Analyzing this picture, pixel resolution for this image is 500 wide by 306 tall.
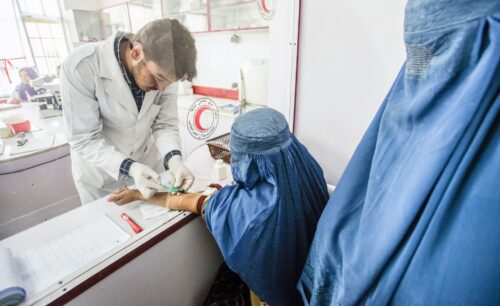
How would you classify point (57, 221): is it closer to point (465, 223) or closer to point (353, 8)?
point (465, 223)

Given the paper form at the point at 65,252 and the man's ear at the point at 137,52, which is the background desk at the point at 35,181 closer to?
the paper form at the point at 65,252

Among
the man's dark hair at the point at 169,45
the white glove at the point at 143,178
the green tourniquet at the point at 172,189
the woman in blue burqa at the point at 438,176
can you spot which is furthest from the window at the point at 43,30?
the woman in blue burqa at the point at 438,176

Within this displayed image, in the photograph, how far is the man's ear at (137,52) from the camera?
79 cm

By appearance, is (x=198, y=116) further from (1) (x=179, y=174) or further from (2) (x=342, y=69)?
(2) (x=342, y=69)

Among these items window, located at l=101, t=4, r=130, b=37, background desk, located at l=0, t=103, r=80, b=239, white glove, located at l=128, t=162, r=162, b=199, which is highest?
window, located at l=101, t=4, r=130, b=37

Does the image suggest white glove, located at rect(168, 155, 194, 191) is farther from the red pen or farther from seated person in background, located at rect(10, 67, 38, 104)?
seated person in background, located at rect(10, 67, 38, 104)

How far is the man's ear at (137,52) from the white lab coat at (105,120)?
61 millimetres

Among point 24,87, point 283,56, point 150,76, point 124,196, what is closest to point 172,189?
point 124,196

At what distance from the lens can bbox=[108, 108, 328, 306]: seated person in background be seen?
741mm

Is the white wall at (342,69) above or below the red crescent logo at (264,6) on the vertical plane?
below

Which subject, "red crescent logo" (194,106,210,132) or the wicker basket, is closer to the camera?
"red crescent logo" (194,106,210,132)

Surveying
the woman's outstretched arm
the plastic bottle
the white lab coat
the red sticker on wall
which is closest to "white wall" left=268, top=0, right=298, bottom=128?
the red sticker on wall

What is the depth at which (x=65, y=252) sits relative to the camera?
74 centimetres

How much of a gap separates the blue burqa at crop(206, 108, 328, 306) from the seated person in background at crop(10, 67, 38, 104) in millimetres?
496
